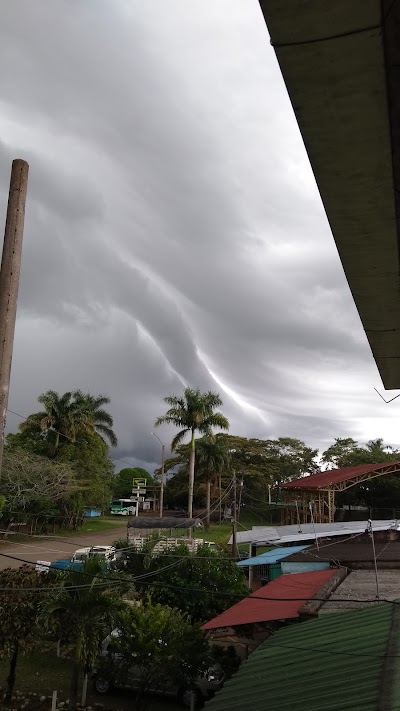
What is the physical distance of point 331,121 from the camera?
7.55ft

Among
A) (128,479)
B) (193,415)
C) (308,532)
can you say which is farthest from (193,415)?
(128,479)

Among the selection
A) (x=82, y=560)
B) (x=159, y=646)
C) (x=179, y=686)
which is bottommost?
(x=179, y=686)

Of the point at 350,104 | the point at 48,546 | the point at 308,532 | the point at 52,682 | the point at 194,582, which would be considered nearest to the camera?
the point at 350,104

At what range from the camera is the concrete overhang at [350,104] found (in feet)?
5.96

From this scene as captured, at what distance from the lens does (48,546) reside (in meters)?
36.5

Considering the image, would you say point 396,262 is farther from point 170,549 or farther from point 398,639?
point 170,549

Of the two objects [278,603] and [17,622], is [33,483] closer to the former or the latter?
[17,622]

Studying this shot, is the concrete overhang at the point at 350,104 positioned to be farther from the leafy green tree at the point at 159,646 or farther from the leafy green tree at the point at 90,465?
the leafy green tree at the point at 90,465

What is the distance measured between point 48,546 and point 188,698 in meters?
25.5

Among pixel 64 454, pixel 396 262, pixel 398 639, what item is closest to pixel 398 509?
pixel 64 454

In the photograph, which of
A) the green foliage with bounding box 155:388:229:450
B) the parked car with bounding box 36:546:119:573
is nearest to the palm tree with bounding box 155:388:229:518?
the green foliage with bounding box 155:388:229:450

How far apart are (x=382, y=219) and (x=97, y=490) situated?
45.6 metres

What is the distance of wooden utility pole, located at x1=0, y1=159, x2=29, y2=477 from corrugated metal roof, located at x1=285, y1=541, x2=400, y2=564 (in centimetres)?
1219

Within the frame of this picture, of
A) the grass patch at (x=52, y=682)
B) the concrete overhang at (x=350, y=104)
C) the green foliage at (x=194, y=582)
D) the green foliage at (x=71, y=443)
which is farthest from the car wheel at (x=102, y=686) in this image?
the green foliage at (x=71, y=443)
